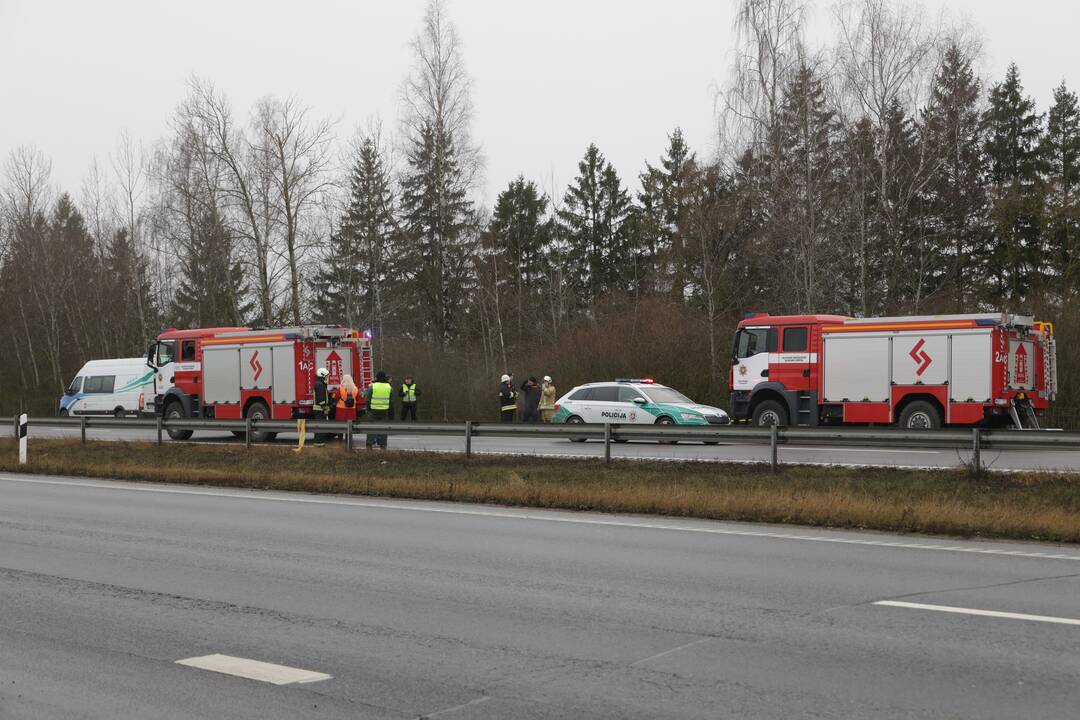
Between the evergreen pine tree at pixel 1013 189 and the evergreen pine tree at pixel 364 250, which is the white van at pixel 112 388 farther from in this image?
the evergreen pine tree at pixel 1013 189

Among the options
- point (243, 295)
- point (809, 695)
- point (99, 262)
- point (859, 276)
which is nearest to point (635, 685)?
point (809, 695)

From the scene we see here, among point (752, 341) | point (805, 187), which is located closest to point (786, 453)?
point (752, 341)

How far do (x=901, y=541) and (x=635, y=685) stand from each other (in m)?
6.55

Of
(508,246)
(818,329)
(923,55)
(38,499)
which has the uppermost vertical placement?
(923,55)

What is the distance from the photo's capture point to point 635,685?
19.6 feet

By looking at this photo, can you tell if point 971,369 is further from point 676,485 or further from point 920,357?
point 676,485

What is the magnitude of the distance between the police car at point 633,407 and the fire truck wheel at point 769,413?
0.81 meters

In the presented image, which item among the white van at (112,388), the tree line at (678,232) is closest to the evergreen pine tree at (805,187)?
the tree line at (678,232)

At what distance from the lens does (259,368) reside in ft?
104

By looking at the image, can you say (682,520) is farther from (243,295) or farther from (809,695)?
(243,295)

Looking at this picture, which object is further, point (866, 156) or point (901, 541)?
point (866, 156)

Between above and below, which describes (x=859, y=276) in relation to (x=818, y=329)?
above

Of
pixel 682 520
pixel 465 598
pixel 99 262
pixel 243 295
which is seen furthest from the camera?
pixel 99 262

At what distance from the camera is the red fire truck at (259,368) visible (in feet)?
103
